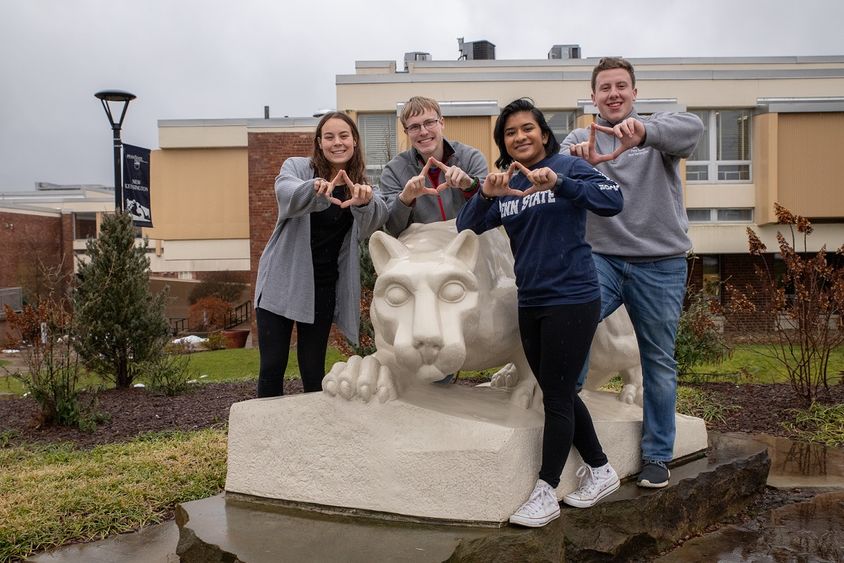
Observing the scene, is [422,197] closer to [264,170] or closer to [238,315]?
[264,170]

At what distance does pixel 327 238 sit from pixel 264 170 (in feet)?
48.4

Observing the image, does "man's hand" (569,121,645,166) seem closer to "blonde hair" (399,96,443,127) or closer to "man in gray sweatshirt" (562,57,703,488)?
"man in gray sweatshirt" (562,57,703,488)

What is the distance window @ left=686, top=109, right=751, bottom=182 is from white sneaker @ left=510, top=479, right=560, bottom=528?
1662cm

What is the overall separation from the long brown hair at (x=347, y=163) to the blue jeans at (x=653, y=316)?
120cm

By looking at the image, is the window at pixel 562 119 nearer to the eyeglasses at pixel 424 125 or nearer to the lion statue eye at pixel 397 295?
the eyeglasses at pixel 424 125

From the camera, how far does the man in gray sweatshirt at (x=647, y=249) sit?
11.1 feet

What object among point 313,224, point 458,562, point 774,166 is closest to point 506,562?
point 458,562

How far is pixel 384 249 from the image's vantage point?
318 centimetres

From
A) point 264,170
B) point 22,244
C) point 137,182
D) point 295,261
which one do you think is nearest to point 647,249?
point 295,261

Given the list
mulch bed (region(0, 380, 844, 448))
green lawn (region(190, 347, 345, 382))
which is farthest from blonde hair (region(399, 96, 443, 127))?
green lawn (region(190, 347, 345, 382))

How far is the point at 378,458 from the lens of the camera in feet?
10.4

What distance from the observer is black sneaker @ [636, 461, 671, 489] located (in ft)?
11.2

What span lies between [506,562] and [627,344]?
1.54m

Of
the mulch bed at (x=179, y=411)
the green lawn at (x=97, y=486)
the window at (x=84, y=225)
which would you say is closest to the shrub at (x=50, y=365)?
the mulch bed at (x=179, y=411)
